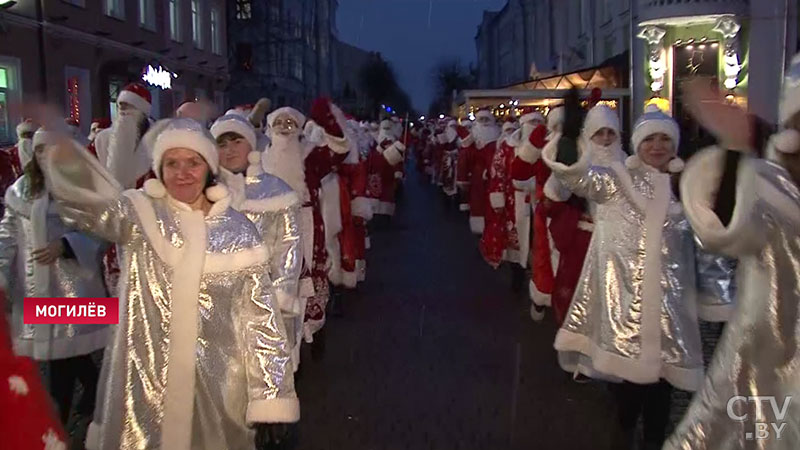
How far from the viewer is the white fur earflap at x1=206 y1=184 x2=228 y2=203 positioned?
3.97 meters

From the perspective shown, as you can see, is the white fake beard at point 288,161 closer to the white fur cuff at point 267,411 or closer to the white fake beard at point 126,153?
the white fake beard at point 126,153

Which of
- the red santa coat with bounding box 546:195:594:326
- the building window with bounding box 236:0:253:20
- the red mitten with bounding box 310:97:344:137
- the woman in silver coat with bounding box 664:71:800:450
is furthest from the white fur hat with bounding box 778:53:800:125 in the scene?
the building window with bounding box 236:0:253:20

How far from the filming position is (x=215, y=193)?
3.98 meters

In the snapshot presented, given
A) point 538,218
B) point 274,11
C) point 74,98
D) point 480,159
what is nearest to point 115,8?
point 74,98

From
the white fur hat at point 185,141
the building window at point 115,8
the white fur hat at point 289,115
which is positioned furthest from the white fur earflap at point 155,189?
the building window at point 115,8

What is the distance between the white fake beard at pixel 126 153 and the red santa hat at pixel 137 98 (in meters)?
0.23

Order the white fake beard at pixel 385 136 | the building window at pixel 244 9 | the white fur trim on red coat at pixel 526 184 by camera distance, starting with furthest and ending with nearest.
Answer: the building window at pixel 244 9, the white fake beard at pixel 385 136, the white fur trim on red coat at pixel 526 184

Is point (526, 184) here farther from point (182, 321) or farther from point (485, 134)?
point (182, 321)

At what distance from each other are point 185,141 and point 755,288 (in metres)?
2.20

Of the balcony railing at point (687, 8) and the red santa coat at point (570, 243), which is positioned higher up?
the balcony railing at point (687, 8)

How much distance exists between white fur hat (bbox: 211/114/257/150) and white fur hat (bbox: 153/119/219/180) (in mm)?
1855

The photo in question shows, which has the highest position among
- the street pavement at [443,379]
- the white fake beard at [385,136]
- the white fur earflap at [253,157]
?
the white fake beard at [385,136]

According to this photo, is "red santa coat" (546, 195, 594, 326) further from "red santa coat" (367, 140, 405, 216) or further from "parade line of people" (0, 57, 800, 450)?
"red santa coat" (367, 140, 405, 216)

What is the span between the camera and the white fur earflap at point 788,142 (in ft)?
11.1
